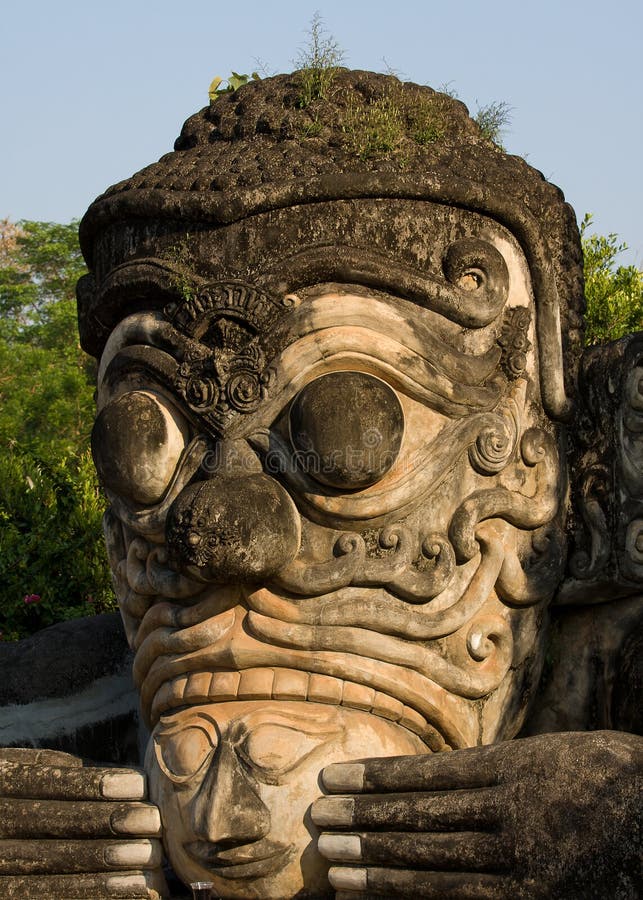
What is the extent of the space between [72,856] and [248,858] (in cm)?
67

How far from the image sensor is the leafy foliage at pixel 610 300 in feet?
26.4

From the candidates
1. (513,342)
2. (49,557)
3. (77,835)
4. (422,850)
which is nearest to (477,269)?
(513,342)

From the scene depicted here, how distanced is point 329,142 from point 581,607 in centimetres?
224

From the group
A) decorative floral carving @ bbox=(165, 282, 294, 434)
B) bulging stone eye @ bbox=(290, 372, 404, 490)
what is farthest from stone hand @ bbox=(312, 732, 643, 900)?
decorative floral carving @ bbox=(165, 282, 294, 434)

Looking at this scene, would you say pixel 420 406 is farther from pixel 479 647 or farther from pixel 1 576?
pixel 1 576

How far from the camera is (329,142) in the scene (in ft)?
19.3

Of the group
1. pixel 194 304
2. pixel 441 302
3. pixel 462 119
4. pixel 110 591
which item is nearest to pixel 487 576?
pixel 441 302

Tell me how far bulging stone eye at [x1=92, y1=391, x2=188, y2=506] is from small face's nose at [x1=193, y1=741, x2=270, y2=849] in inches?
46.6

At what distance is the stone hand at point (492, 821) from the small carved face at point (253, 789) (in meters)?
0.11

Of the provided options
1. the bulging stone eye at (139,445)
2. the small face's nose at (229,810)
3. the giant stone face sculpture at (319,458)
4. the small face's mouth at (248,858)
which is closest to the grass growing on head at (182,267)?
the giant stone face sculpture at (319,458)

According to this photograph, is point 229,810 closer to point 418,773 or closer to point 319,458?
point 418,773

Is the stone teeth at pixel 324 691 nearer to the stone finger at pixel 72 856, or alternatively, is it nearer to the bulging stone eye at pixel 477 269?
the stone finger at pixel 72 856

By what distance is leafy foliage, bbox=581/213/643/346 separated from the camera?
26.4 feet

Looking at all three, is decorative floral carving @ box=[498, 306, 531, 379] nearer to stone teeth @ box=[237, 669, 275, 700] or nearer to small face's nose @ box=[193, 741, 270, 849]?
stone teeth @ box=[237, 669, 275, 700]
